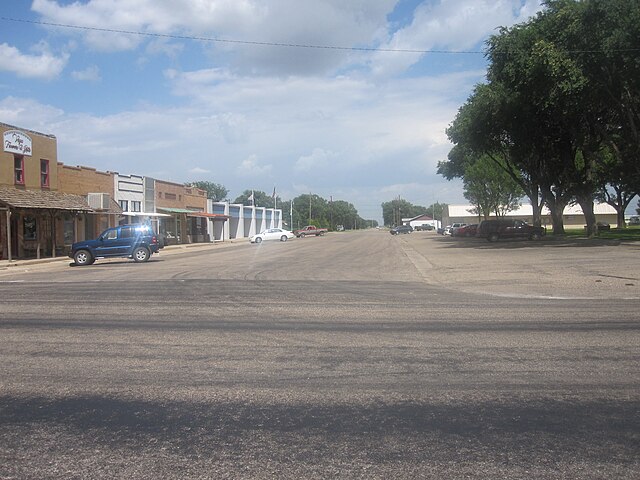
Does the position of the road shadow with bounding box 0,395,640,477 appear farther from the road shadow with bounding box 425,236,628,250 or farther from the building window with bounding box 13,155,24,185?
the building window with bounding box 13,155,24,185

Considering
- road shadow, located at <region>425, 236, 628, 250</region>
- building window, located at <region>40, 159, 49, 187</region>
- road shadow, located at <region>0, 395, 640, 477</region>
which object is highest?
building window, located at <region>40, 159, 49, 187</region>

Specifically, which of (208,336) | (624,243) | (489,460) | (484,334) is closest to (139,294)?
(208,336)

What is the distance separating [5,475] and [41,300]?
34.1 feet

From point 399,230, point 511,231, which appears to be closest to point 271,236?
point 511,231

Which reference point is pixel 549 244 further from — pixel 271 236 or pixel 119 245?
pixel 271 236

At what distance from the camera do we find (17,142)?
103ft

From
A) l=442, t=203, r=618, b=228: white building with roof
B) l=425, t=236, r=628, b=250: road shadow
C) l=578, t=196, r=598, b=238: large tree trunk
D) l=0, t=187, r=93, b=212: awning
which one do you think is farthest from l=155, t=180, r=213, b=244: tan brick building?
l=442, t=203, r=618, b=228: white building with roof

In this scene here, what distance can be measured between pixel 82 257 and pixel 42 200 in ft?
18.6

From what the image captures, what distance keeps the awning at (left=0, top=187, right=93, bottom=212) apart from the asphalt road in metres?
17.0

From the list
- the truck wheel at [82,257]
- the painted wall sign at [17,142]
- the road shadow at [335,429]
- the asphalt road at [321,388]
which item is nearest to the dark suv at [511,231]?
the truck wheel at [82,257]

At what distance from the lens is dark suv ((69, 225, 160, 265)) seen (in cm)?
2750

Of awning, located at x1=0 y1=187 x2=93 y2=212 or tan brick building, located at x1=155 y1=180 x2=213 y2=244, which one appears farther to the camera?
tan brick building, located at x1=155 y1=180 x2=213 y2=244

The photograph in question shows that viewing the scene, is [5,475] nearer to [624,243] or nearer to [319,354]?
[319,354]

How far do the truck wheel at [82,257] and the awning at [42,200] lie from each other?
350cm
